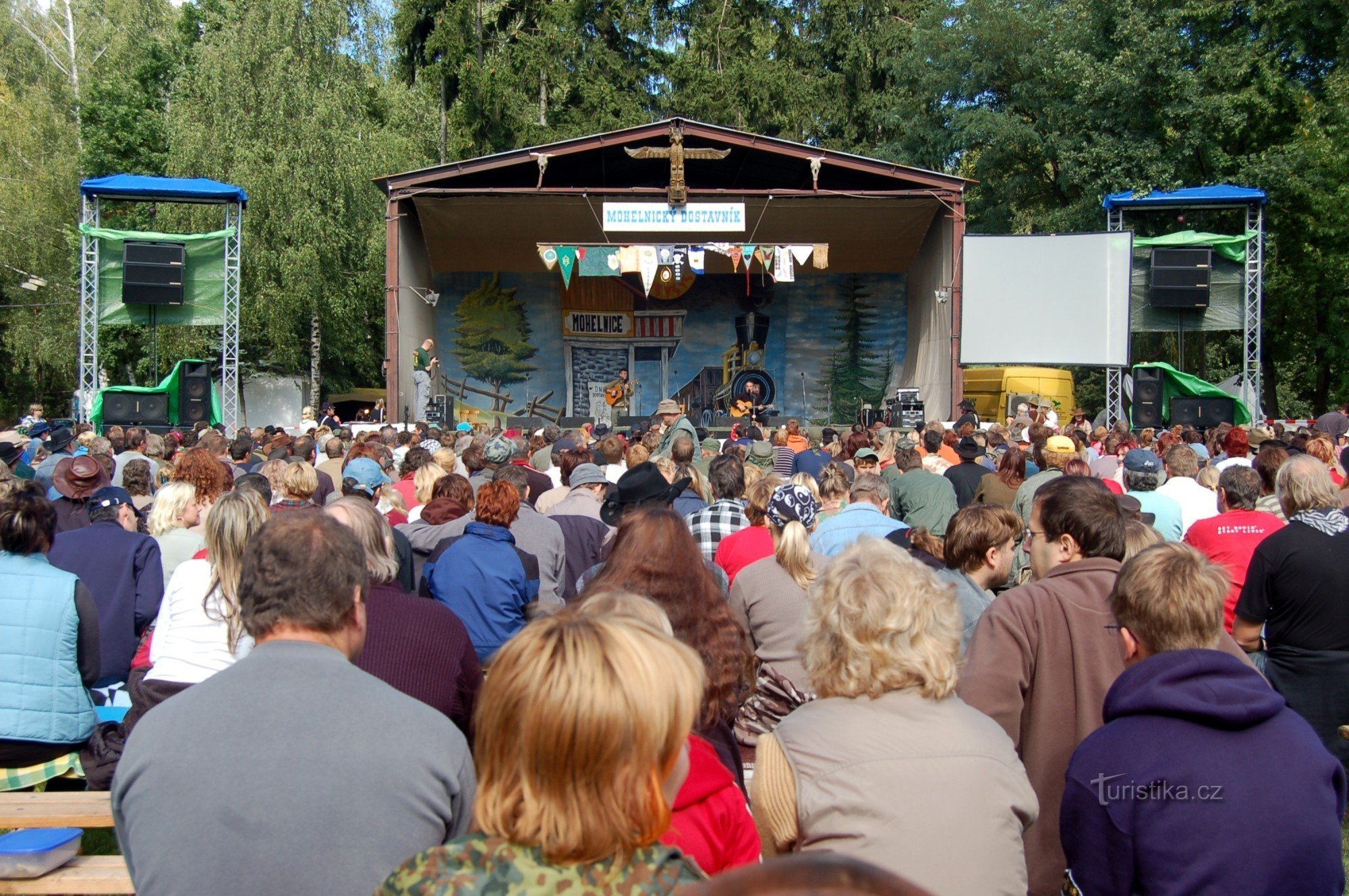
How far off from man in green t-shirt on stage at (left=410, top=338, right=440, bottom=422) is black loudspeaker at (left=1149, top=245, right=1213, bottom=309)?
11123mm

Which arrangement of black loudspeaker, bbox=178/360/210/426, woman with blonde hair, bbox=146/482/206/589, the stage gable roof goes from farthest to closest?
1. the stage gable roof
2. black loudspeaker, bbox=178/360/210/426
3. woman with blonde hair, bbox=146/482/206/589

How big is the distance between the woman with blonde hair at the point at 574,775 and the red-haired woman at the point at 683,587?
4.07ft

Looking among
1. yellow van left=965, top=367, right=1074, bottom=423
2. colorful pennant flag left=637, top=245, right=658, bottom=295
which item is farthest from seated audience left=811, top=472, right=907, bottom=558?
yellow van left=965, top=367, right=1074, bottom=423

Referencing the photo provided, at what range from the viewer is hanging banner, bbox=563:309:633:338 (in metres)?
21.7

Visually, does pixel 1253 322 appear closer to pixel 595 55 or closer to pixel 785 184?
pixel 785 184

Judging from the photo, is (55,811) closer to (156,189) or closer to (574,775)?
(574,775)

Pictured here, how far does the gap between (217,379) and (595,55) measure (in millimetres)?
11881

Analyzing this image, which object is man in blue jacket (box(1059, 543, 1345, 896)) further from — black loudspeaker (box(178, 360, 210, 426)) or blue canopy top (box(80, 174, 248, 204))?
blue canopy top (box(80, 174, 248, 204))

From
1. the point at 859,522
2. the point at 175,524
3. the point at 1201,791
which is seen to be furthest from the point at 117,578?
the point at 1201,791

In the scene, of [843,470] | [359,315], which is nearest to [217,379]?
[359,315]

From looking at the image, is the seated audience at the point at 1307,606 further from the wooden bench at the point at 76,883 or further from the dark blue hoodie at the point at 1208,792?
the wooden bench at the point at 76,883

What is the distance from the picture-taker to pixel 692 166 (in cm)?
1909

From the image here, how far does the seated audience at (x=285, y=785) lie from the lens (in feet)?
5.56

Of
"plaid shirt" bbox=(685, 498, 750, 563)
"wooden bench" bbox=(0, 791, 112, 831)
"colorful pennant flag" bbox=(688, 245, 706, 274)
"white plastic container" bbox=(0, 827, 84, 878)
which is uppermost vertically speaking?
"colorful pennant flag" bbox=(688, 245, 706, 274)
